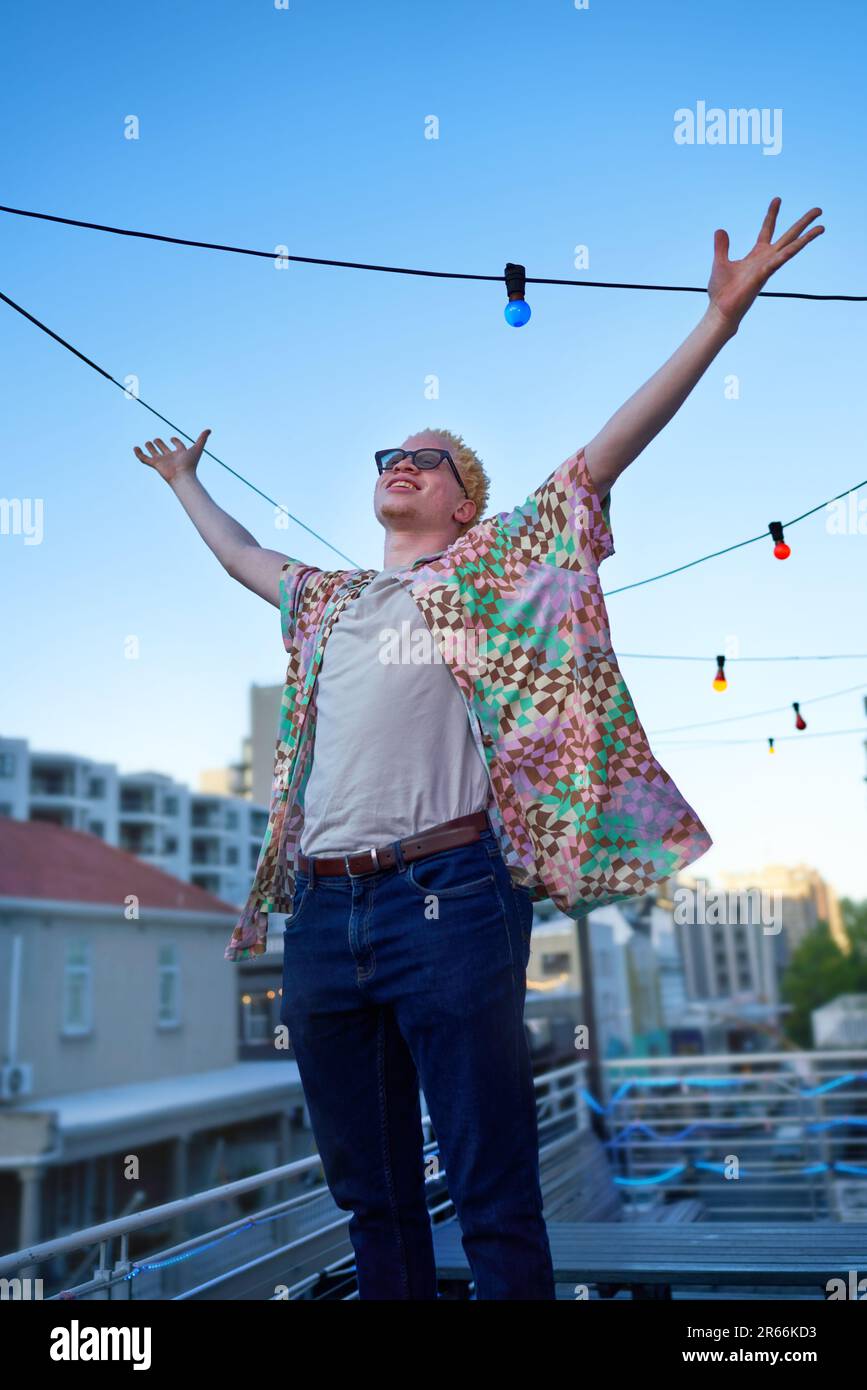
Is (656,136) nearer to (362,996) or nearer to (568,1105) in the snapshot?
(362,996)

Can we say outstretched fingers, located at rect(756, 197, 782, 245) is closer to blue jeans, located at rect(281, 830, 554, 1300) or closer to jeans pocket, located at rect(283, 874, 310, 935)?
blue jeans, located at rect(281, 830, 554, 1300)

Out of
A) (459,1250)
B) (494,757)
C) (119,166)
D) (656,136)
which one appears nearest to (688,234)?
(656,136)

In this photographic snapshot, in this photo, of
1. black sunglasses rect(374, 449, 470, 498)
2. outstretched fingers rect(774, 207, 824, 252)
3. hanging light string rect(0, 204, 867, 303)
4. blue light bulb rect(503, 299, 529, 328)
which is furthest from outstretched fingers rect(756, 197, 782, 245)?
hanging light string rect(0, 204, 867, 303)

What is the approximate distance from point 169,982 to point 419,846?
22606 mm

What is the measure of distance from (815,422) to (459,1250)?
10.9 feet

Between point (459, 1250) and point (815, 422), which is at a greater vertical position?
point (815, 422)

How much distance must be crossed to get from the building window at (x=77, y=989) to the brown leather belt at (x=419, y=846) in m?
21.0

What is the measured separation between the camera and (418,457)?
1.97 metres

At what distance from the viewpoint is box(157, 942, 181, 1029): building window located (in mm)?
22438

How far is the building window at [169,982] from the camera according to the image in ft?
73.6

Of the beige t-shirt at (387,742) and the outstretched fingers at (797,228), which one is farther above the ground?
the outstretched fingers at (797,228)

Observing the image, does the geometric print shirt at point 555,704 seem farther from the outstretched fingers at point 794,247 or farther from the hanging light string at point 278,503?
the hanging light string at point 278,503

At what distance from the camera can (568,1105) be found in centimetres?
1125

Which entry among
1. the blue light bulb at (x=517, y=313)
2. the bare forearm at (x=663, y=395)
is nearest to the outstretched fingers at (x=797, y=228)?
the bare forearm at (x=663, y=395)
